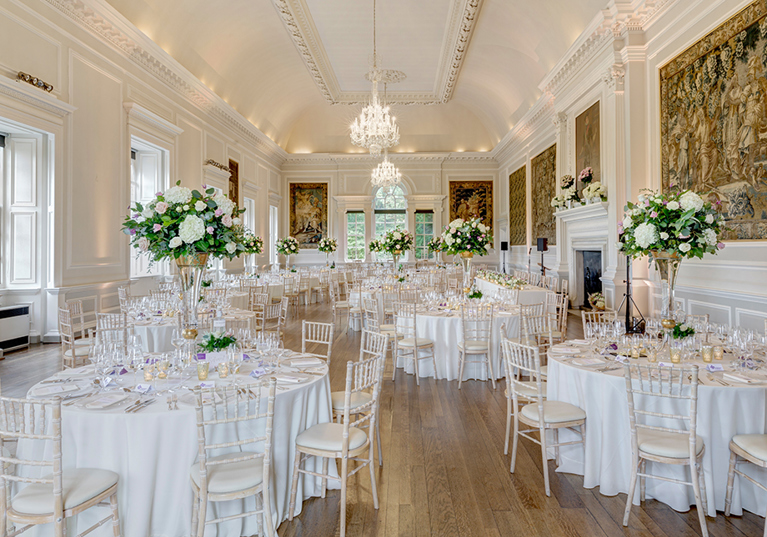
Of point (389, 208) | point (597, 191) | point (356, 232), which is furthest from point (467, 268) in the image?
point (389, 208)

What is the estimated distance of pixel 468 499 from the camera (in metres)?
3.10

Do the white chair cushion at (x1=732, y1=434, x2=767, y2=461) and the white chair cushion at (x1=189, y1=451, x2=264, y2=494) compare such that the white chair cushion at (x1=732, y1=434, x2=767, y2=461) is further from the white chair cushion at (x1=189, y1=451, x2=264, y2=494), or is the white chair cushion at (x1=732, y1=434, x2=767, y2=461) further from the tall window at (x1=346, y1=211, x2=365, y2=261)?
the tall window at (x1=346, y1=211, x2=365, y2=261)

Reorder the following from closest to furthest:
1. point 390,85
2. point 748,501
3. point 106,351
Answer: point 748,501 → point 106,351 → point 390,85

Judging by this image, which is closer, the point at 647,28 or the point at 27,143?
the point at 27,143

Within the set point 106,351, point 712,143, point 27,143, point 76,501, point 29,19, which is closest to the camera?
point 76,501

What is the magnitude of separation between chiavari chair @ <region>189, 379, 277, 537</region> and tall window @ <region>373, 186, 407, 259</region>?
704 inches

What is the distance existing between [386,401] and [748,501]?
10.5 ft

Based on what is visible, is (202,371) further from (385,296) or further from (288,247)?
(288,247)

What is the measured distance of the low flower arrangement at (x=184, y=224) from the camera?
349cm

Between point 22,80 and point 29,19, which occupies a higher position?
point 29,19

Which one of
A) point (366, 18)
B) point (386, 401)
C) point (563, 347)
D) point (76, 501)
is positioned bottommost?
point (386, 401)

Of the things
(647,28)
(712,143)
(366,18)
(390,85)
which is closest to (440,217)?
(390,85)

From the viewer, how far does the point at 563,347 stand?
13.1ft

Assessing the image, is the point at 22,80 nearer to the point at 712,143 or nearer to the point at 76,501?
the point at 76,501
